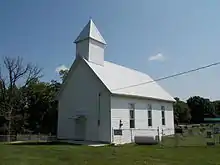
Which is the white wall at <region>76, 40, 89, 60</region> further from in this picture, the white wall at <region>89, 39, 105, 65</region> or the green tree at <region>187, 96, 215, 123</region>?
the green tree at <region>187, 96, 215, 123</region>

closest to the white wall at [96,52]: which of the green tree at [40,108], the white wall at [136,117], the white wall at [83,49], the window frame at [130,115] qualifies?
the white wall at [83,49]

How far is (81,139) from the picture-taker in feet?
85.5

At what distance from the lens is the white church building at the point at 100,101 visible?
2452 centimetres

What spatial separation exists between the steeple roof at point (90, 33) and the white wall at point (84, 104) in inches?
105

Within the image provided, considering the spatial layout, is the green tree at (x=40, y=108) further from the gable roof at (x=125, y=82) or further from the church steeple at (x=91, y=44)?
the church steeple at (x=91, y=44)

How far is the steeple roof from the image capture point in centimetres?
2780

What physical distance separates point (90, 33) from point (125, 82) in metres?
6.24

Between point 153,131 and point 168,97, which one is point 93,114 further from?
point 168,97

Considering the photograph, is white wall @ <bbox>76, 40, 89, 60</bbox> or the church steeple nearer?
white wall @ <bbox>76, 40, 89, 60</bbox>

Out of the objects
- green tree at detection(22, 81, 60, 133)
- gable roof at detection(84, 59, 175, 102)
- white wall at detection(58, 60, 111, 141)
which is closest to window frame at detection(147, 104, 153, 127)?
gable roof at detection(84, 59, 175, 102)

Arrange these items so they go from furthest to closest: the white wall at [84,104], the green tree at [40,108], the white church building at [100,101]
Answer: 1. the green tree at [40,108]
2. the white church building at [100,101]
3. the white wall at [84,104]

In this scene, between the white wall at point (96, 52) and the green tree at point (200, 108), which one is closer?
the white wall at point (96, 52)

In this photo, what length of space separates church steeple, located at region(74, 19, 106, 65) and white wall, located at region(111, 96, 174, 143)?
5210 mm

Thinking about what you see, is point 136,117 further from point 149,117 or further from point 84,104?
point 84,104
